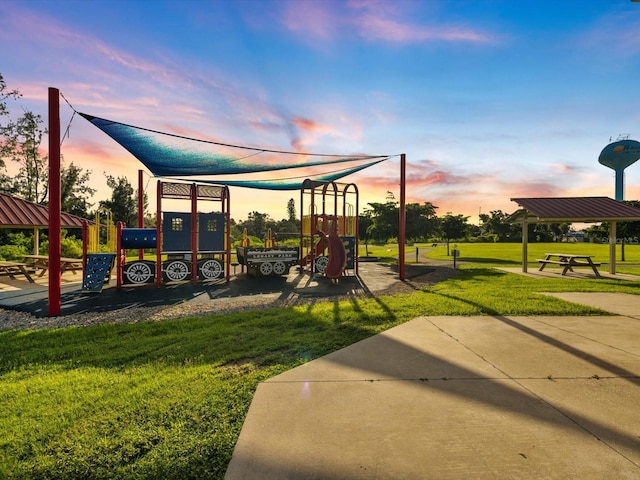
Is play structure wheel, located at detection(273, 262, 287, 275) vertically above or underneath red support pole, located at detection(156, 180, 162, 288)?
underneath

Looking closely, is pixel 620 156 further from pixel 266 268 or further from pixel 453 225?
pixel 266 268

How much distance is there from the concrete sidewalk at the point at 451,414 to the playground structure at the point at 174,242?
859cm

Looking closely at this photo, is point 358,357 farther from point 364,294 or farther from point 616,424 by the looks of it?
point 364,294

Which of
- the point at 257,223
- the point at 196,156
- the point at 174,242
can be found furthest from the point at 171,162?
the point at 257,223

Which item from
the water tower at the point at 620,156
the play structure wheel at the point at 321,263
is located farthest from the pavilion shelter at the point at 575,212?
the water tower at the point at 620,156

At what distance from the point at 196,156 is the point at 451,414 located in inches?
386

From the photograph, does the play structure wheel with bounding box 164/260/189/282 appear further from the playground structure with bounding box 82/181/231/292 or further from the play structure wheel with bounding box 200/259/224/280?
the play structure wheel with bounding box 200/259/224/280

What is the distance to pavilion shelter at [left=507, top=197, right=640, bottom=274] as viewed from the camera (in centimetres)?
1340

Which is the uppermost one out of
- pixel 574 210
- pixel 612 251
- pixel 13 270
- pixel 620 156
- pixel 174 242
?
pixel 620 156

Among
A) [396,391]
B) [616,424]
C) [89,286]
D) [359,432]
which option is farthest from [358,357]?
[89,286]

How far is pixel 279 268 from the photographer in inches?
512

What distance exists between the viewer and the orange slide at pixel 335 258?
11.5 metres

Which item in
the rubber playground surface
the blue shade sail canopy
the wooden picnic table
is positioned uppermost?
the blue shade sail canopy

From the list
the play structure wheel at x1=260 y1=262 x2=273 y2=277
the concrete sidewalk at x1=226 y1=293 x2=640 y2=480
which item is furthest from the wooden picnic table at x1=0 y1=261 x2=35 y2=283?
the concrete sidewalk at x1=226 y1=293 x2=640 y2=480
